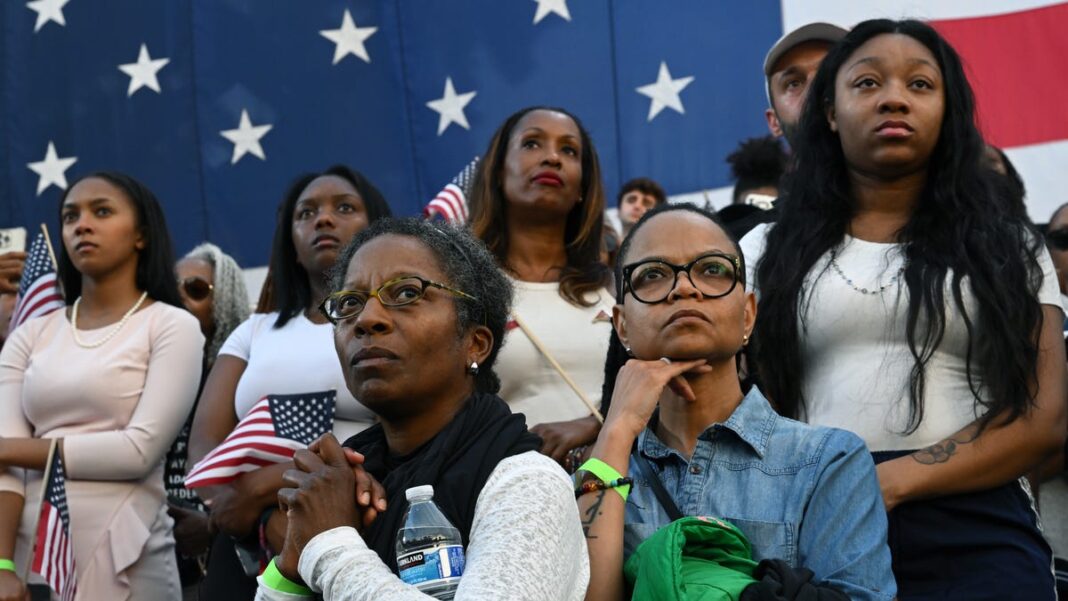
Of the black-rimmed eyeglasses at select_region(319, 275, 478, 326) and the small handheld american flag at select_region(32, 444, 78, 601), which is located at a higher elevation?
the black-rimmed eyeglasses at select_region(319, 275, 478, 326)

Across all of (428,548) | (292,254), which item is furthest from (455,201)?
(428,548)

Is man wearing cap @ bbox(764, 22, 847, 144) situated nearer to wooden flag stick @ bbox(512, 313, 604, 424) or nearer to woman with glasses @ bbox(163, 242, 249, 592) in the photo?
wooden flag stick @ bbox(512, 313, 604, 424)

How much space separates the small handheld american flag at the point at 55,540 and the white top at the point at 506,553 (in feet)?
6.82

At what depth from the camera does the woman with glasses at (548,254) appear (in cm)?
430

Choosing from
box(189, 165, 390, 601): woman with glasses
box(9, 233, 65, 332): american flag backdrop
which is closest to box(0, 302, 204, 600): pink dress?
box(189, 165, 390, 601): woman with glasses

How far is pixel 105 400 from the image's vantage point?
4.77 metres

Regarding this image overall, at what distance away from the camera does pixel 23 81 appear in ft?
29.9

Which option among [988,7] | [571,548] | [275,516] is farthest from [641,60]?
[571,548]

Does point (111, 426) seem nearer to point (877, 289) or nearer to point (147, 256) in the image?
point (147, 256)

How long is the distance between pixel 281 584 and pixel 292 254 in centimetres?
245

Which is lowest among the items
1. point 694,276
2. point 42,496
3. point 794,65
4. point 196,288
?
point 42,496

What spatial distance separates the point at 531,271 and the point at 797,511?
199 cm

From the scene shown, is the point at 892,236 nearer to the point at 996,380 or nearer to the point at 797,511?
the point at 996,380

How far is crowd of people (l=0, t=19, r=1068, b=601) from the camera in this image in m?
2.71
